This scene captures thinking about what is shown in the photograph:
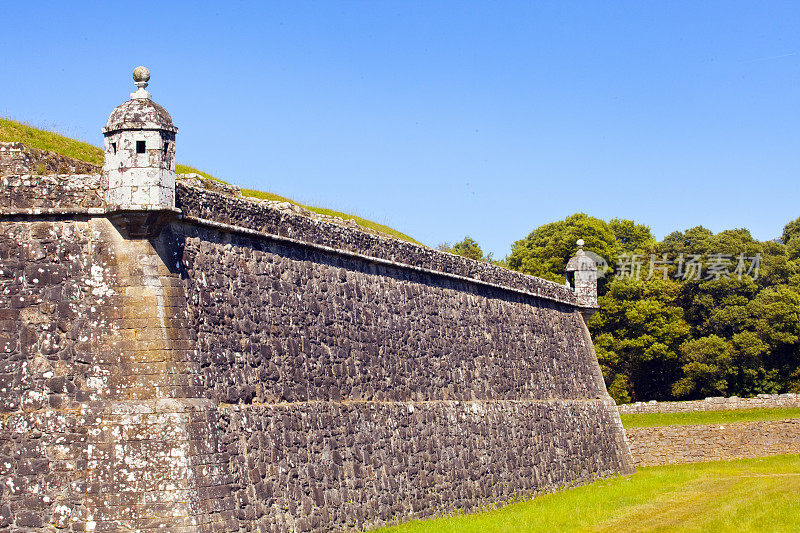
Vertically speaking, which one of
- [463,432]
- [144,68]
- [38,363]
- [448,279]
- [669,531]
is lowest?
[669,531]

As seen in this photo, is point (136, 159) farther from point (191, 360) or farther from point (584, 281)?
point (584, 281)

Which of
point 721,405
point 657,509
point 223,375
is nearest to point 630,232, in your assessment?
point 721,405

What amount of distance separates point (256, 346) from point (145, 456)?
3.27 meters

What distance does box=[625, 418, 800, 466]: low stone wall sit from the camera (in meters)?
39.2

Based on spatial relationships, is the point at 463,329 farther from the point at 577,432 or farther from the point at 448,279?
the point at 577,432

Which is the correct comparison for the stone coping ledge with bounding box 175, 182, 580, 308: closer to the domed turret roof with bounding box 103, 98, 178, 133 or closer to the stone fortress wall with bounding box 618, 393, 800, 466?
the domed turret roof with bounding box 103, 98, 178, 133

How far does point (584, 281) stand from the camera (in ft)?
118

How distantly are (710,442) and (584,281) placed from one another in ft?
29.3

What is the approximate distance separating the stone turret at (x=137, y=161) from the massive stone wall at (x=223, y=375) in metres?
0.47

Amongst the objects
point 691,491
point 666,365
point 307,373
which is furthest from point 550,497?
point 666,365

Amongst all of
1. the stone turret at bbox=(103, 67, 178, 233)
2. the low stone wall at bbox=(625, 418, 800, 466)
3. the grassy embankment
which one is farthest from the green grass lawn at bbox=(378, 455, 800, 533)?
the grassy embankment

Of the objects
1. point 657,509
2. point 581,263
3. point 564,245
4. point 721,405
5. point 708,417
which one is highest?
point 564,245

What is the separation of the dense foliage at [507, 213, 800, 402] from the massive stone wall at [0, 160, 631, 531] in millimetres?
33000

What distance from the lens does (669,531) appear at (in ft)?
65.0
